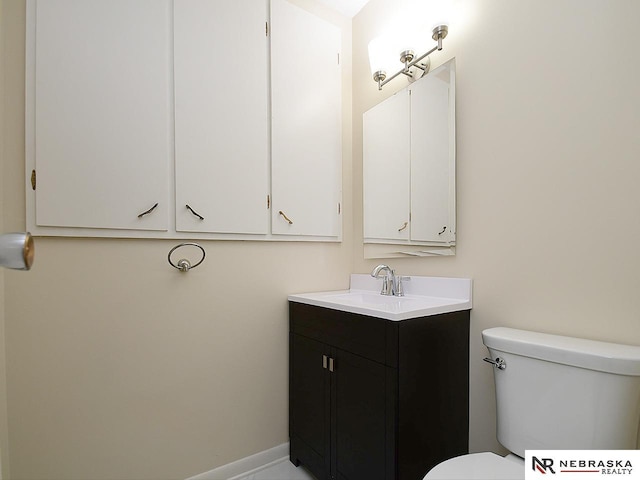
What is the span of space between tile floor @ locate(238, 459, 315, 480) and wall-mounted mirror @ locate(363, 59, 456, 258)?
1151 millimetres

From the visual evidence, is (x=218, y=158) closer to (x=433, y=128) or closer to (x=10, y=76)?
(x=10, y=76)

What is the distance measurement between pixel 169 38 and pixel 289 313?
1.40 metres

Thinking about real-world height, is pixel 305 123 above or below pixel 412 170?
above

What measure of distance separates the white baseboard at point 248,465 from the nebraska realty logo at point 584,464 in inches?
47.2

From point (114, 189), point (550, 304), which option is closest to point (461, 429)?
point (550, 304)

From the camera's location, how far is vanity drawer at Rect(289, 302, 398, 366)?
1168 mm

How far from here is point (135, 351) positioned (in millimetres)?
1364

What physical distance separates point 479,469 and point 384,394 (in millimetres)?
343

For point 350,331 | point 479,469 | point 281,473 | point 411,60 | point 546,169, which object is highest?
point 411,60

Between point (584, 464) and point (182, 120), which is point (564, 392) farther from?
point (182, 120)

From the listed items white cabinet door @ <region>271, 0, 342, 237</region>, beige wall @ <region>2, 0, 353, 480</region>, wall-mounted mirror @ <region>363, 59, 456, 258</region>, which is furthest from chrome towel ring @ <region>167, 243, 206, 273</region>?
wall-mounted mirror @ <region>363, 59, 456, 258</region>

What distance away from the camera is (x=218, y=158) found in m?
1.54

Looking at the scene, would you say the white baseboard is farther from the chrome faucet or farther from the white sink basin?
the chrome faucet

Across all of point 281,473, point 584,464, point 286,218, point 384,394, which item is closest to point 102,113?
point 286,218
